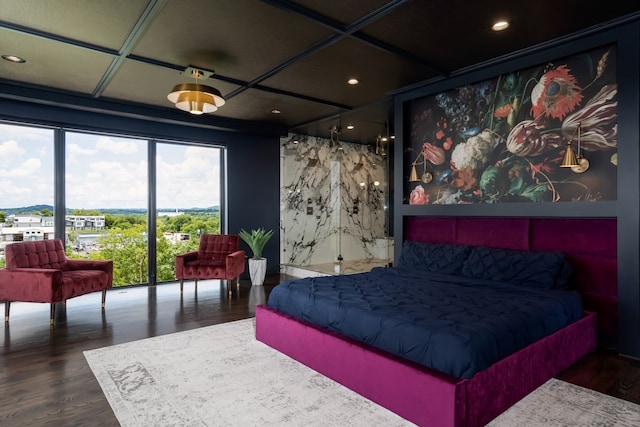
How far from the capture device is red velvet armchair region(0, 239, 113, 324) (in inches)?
162

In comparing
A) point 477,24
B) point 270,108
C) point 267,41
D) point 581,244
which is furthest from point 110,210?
point 581,244

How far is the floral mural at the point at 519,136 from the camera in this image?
135 inches

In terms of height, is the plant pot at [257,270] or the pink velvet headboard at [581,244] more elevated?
the pink velvet headboard at [581,244]

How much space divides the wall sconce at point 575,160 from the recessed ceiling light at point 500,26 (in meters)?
1.17

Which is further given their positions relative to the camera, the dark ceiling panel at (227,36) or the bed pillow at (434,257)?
the bed pillow at (434,257)

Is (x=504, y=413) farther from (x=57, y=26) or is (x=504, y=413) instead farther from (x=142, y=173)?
(x=142, y=173)

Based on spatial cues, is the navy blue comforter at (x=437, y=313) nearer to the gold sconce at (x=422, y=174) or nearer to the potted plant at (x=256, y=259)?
the gold sconce at (x=422, y=174)

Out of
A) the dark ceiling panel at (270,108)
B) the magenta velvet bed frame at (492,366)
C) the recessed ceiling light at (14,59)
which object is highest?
the dark ceiling panel at (270,108)

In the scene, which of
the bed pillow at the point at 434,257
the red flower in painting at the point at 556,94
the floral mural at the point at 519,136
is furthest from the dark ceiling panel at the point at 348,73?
the bed pillow at the point at 434,257

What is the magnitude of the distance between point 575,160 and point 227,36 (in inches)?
134

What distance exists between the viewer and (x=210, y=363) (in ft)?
10.2

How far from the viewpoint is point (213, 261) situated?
5883 millimetres

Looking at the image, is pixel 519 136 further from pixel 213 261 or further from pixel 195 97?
pixel 213 261

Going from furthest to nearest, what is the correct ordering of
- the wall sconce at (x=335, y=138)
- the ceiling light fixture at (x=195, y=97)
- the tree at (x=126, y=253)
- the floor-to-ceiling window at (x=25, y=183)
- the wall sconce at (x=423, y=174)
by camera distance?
the wall sconce at (x=335, y=138) → the tree at (x=126, y=253) → the floor-to-ceiling window at (x=25, y=183) → the wall sconce at (x=423, y=174) → the ceiling light fixture at (x=195, y=97)
